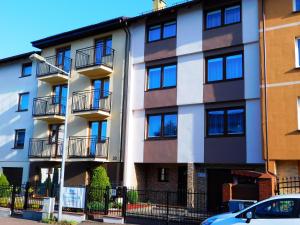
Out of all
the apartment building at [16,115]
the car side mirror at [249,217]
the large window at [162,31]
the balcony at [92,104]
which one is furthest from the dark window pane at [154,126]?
the car side mirror at [249,217]

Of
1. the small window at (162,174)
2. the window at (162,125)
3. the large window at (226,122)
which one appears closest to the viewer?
the large window at (226,122)

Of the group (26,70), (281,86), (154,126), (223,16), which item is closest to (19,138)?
(26,70)

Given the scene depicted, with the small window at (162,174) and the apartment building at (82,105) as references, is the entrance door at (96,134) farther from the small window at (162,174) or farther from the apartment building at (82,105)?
the small window at (162,174)

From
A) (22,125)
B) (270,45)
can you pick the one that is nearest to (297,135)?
(270,45)

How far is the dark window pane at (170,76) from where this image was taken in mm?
20234

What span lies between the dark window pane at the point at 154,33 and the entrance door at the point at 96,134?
18.0 feet

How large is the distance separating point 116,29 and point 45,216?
1162cm

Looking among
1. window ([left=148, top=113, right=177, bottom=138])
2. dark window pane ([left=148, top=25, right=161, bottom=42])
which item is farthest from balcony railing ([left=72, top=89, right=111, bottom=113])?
dark window pane ([left=148, top=25, right=161, bottom=42])

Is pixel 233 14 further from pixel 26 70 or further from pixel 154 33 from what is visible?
pixel 26 70

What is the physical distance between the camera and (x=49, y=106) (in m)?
24.4

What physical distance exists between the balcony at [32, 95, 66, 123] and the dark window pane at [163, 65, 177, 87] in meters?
7.11

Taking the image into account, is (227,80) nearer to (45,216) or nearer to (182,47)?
(182,47)

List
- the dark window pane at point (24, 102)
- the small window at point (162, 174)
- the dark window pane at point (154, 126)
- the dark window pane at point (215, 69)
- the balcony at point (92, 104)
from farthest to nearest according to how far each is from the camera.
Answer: the dark window pane at point (24, 102) → the balcony at point (92, 104) → the small window at point (162, 174) → the dark window pane at point (154, 126) → the dark window pane at point (215, 69)

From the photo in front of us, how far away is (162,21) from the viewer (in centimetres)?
2117
